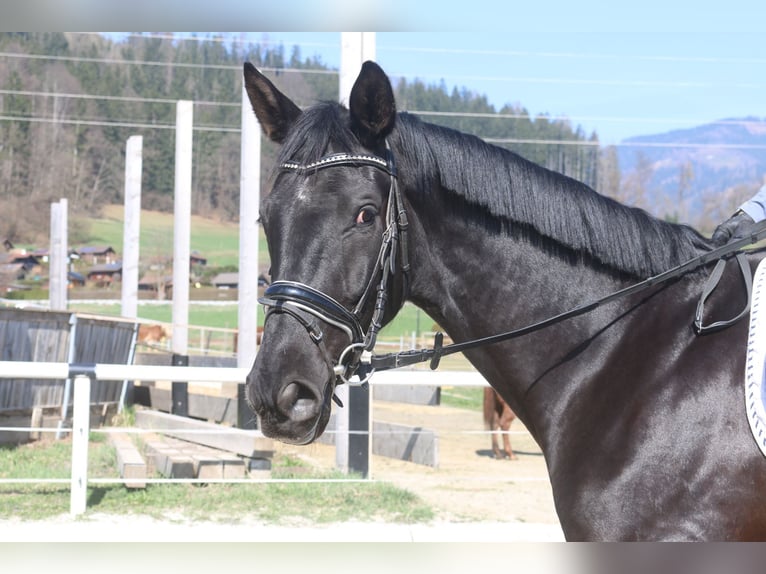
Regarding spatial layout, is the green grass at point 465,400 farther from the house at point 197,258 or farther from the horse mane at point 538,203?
the house at point 197,258

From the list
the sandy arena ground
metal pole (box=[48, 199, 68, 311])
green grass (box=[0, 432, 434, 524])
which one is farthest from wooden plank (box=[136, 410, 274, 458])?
metal pole (box=[48, 199, 68, 311])

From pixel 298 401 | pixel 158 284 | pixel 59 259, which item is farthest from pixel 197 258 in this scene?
pixel 298 401

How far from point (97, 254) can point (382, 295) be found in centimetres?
6088

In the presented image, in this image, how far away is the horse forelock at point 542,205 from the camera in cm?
259

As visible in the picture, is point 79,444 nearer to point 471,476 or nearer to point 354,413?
point 354,413

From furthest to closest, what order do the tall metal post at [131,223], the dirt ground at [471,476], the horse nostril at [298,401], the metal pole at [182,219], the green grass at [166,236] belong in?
the green grass at [166,236] → the tall metal post at [131,223] → the metal pole at [182,219] → the dirt ground at [471,476] → the horse nostril at [298,401]

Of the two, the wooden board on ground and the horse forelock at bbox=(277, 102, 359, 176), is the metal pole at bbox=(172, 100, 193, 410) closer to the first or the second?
the wooden board on ground

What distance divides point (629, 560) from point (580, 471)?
3.28ft

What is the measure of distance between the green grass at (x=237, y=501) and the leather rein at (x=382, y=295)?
15.1 feet

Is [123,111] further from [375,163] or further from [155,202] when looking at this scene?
[375,163]

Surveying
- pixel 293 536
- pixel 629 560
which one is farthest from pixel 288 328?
pixel 293 536

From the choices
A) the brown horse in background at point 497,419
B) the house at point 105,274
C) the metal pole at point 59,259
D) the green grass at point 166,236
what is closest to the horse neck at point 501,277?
the brown horse in background at point 497,419

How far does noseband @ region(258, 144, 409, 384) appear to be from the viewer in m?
2.26

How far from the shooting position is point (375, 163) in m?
2.49
